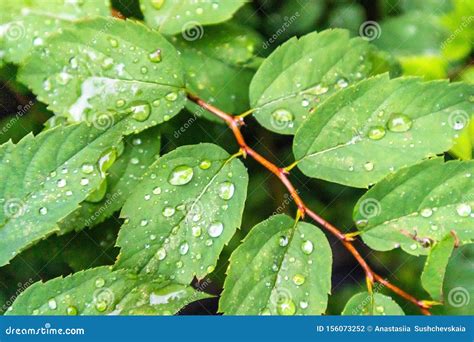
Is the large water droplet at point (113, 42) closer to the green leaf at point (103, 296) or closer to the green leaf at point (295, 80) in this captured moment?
the green leaf at point (295, 80)

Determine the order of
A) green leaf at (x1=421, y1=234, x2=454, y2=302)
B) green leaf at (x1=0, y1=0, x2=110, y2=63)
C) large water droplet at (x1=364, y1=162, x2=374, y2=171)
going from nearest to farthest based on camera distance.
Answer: green leaf at (x1=421, y1=234, x2=454, y2=302), large water droplet at (x1=364, y1=162, x2=374, y2=171), green leaf at (x1=0, y1=0, x2=110, y2=63)

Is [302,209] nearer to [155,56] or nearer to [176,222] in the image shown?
[176,222]

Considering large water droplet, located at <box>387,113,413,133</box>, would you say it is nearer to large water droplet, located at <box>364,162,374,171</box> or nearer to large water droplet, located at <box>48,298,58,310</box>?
large water droplet, located at <box>364,162,374,171</box>

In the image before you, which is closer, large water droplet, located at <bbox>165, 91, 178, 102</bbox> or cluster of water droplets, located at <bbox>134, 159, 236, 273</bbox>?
cluster of water droplets, located at <bbox>134, 159, 236, 273</bbox>

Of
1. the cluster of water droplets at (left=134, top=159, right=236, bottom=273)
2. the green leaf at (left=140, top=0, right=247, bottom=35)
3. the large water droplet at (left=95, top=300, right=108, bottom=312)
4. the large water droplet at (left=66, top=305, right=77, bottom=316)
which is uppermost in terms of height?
the green leaf at (left=140, top=0, right=247, bottom=35)

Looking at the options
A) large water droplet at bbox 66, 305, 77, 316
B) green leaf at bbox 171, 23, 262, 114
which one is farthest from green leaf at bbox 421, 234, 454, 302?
large water droplet at bbox 66, 305, 77, 316

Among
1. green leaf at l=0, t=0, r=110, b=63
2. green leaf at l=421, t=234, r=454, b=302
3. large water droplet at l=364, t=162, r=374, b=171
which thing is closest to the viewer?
green leaf at l=421, t=234, r=454, b=302

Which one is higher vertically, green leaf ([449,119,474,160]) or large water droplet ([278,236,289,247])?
large water droplet ([278,236,289,247])
